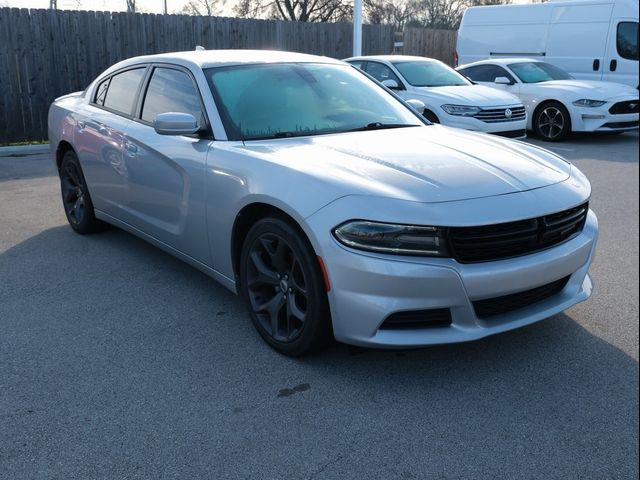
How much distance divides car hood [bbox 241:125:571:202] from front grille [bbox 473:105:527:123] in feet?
20.7

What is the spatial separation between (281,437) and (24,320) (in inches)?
82.8

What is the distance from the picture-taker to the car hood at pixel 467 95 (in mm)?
10156

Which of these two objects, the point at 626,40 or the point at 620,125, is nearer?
the point at 620,125

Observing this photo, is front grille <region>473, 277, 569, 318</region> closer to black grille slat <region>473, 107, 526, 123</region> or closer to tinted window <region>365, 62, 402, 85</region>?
black grille slat <region>473, 107, 526, 123</region>

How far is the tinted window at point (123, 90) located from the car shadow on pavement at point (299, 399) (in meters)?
1.69

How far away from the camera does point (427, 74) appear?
11.1m

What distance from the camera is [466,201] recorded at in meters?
2.95

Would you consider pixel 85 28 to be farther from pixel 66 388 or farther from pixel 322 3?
pixel 322 3

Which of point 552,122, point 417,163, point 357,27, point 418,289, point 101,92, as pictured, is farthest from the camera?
point 357,27

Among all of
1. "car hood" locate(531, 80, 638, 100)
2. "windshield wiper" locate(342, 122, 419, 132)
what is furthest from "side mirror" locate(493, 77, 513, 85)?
"windshield wiper" locate(342, 122, 419, 132)

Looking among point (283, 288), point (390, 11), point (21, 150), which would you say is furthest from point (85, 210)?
point (390, 11)

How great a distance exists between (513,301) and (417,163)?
0.84 meters

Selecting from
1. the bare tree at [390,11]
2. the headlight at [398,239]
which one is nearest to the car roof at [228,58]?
the headlight at [398,239]

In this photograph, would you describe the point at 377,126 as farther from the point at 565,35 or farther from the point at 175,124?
the point at 565,35
